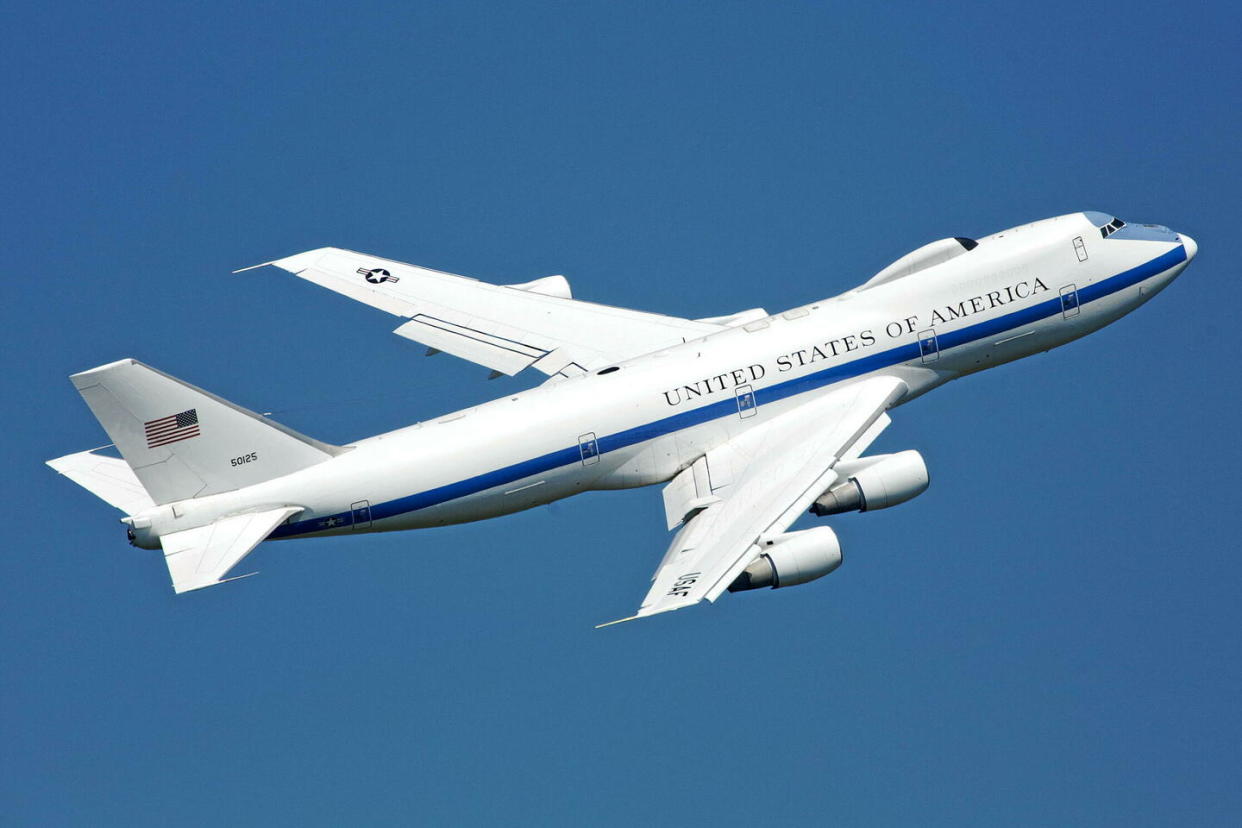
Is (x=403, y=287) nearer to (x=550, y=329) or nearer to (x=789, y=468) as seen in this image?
(x=550, y=329)

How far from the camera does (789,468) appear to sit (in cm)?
6744

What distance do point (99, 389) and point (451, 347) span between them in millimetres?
15175

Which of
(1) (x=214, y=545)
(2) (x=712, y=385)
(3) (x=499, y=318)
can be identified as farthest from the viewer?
(3) (x=499, y=318)

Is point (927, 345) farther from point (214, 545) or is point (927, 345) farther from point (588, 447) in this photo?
point (214, 545)

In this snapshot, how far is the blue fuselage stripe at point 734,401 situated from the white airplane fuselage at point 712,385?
43 millimetres

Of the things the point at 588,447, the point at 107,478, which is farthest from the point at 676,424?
the point at 107,478

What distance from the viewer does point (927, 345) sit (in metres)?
70.5

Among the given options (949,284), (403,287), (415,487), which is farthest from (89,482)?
(949,284)

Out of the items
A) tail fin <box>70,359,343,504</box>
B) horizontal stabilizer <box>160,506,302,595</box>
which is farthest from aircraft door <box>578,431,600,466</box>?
horizontal stabilizer <box>160,506,302,595</box>

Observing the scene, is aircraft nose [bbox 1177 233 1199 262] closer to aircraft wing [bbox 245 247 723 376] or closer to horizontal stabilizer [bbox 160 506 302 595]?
aircraft wing [bbox 245 247 723 376]

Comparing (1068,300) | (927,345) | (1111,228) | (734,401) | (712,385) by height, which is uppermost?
(1111,228)

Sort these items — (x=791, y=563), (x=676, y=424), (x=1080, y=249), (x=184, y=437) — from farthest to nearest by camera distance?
(x=1080, y=249) < (x=676, y=424) < (x=184, y=437) < (x=791, y=563)

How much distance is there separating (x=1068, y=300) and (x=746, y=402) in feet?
37.2

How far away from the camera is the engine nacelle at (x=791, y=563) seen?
64.2 m
